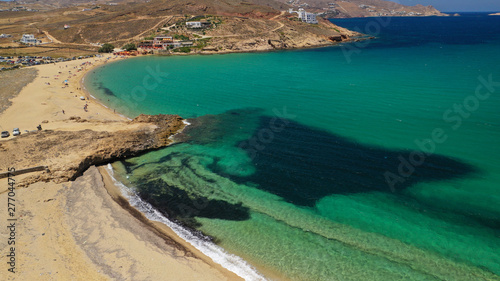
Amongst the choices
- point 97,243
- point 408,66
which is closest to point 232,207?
point 97,243

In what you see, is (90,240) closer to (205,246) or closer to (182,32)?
(205,246)

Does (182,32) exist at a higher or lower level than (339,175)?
higher

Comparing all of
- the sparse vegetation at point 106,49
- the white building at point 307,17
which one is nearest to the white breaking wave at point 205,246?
the sparse vegetation at point 106,49

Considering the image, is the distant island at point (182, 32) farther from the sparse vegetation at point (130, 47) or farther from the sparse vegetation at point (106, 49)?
the sparse vegetation at point (106, 49)

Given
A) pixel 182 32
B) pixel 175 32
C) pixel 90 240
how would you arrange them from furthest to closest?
pixel 175 32 → pixel 182 32 → pixel 90 240

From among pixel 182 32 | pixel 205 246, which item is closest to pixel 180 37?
pixel 182 32

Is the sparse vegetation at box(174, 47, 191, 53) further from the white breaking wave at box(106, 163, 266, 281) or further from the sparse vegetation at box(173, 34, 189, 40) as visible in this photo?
the white breaking wave at box(106, 163, 266, 281)

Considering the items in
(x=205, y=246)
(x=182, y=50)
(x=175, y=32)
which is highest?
(x=175, y=32)

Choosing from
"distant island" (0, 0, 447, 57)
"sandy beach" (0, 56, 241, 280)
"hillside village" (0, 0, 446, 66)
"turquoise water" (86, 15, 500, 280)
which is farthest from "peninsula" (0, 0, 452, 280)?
Answer: "distant island" (0, 0, 447, 57)

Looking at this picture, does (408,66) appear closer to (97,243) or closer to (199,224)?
(199,224)
